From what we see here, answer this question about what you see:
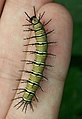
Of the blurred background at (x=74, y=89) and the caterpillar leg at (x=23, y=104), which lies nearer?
the caterpillar leg at (x=23, y=104)

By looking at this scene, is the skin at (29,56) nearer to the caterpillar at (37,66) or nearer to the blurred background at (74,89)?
the caterpillar at (37,66)

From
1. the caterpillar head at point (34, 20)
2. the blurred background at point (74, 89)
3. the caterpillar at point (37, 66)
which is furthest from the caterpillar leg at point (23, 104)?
the blurred background at point (74, 89)

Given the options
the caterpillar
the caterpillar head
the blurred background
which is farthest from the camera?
the blurred background

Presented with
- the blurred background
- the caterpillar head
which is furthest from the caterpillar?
the blurred background

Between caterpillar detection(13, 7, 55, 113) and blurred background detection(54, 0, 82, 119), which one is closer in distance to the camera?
caterpillar detection(13, 7, 55, 113)

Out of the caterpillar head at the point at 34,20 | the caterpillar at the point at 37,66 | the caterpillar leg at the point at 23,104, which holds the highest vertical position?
the caterpillar head at the point at 34,20

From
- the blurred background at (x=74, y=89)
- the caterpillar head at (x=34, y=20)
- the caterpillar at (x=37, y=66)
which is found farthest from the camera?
the blurred background at (x=74, y=89)

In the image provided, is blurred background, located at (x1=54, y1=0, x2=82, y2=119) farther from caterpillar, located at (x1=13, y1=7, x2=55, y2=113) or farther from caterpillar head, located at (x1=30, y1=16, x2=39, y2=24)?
caterpillar head, located at (x1=30, y1=16, x2=39, y2=24)

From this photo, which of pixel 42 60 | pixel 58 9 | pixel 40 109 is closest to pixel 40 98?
pixel 40 109

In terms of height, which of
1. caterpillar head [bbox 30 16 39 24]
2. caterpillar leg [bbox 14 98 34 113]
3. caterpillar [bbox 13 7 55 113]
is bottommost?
caterpillar leg [bbox 14 98 34 113]
